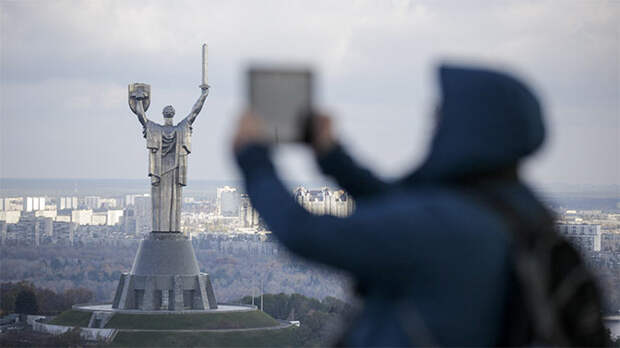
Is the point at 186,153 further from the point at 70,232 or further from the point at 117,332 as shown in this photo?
the point at 70,232

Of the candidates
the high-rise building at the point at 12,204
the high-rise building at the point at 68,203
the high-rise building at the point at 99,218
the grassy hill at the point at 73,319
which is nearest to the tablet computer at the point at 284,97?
the grassy hill at the point at 73,319

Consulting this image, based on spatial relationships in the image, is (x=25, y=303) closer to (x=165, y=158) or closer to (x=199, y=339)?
(x=165, y=158)

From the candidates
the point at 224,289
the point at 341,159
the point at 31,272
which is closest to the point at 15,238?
the point at 31,272

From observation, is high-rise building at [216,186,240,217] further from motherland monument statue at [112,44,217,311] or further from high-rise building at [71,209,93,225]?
motherland monument statue at [112,44,217,311]

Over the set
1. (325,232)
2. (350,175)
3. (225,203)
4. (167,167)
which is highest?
(167,167)

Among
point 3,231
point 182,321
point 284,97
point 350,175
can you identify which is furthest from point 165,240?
point 284,97

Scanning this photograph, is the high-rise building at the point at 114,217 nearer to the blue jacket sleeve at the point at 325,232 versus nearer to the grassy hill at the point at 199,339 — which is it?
the grassy hill at the point at 199,339
